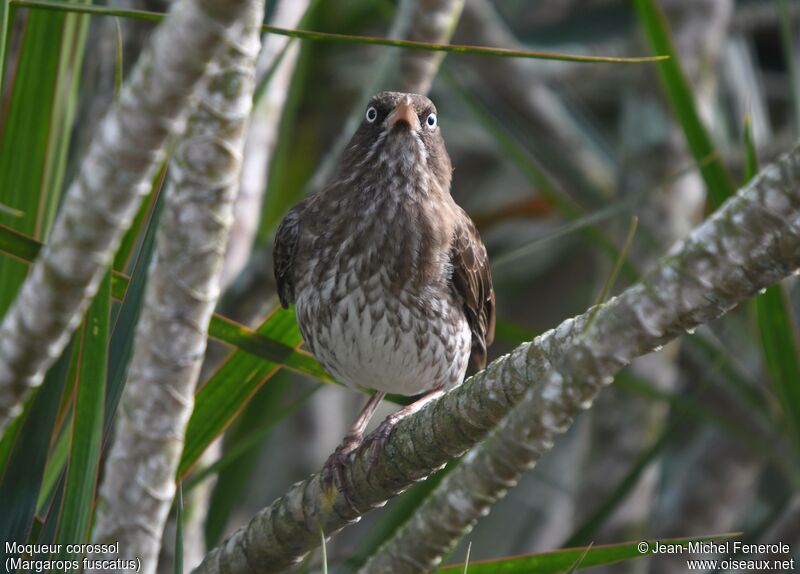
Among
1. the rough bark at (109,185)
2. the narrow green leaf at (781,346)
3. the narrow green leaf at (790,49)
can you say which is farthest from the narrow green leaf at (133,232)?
the narrow green leaf at (790,49)

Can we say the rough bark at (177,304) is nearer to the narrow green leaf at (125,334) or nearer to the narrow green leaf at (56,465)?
the narrow green leaf at (125,334)

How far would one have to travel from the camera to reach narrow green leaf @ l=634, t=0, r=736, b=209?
3.47 meters

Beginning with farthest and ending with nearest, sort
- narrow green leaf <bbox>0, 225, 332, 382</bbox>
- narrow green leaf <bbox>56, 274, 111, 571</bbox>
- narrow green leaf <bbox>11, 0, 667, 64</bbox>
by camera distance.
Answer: narrow green leaf <bbox>0, 225, 332, 382</bbox>
narrow green leaf <bbox>56, 274, 111, 571</bbox>
narrow green leaf <bbox>11, 0, 667, 64</bbox>

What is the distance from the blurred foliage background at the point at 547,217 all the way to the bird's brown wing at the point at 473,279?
0.34ft

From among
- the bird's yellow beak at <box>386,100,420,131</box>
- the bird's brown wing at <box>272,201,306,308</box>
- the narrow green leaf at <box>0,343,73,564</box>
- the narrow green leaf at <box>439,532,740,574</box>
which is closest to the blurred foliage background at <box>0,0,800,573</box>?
the narrow green leaf at <box>0,343,73,564</box>

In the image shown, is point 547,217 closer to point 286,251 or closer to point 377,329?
point 286,251

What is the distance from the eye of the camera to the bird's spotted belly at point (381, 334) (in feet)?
11.8

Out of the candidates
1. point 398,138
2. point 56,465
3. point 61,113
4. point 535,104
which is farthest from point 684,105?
point 535,104

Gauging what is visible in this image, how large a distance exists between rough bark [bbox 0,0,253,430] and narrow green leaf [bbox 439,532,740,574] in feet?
3.61

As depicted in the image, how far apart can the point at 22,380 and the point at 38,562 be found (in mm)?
513

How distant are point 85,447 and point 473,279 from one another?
5.93 feet

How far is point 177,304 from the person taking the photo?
198 centimetres

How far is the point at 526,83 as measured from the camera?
6.50m

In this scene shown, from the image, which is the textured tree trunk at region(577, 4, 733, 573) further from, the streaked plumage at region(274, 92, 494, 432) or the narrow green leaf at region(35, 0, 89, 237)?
the narrow green leaf at region(35, 0, 89, 237)
